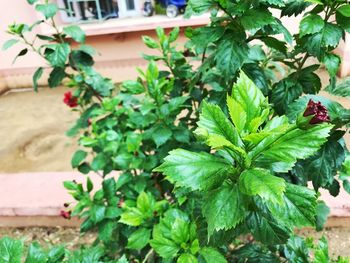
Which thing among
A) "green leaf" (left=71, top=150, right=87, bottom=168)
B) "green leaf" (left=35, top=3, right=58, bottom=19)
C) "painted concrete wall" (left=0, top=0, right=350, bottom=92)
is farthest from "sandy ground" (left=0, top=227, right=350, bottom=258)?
"painted concrete wall" (left=0, top=0, right=350, bottom=92)

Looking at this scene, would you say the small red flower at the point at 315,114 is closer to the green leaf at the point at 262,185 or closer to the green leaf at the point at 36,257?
the green leaf at the point at 262,185

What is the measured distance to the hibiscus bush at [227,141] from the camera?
0.54 metres

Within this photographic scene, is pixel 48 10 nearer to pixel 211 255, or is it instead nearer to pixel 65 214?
pixel 65 214

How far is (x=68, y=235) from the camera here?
1897 millimetres

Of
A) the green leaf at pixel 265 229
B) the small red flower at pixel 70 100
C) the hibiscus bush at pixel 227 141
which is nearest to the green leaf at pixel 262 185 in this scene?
the hibiscus bush at pixel 227 141

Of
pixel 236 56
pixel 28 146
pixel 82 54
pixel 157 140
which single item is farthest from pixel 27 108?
pixel 236 56

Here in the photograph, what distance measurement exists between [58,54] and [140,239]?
2.27 feet

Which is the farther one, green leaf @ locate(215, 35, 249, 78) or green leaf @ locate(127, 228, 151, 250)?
green leaf @ locate(127, 228, 151, 250)

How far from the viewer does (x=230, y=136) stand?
21.8 inches

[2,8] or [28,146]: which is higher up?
[2,8]

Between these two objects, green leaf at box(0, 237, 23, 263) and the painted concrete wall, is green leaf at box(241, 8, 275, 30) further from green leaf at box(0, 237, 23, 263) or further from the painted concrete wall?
the painted concrete wall

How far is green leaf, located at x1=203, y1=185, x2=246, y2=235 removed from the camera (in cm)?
55

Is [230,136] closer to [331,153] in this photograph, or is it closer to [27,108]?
[331,153]

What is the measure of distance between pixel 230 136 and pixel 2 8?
11.9 feet
